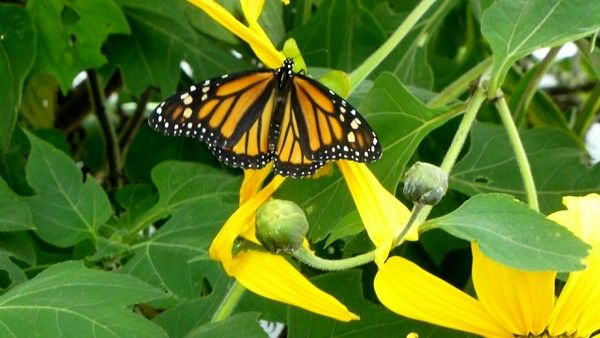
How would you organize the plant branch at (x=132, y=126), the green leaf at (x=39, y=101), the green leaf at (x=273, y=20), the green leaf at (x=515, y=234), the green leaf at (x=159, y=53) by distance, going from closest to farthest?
the green leaf at (x=515, y=234), the green leaf at (x=273, y=20), the green leaf at (x=159, y=53), the green leaf at (x=39, y=101), the plant branch at (x=132, y=126)

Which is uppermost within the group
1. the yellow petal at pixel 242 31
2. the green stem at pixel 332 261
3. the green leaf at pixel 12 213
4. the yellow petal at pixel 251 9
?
the yellow petal at pixel 251 9

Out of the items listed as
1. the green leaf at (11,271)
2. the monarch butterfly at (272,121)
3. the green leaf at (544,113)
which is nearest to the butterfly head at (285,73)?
the monarch butterfly at (272,121)

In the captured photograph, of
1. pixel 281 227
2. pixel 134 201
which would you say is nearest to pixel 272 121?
pixel 281 227

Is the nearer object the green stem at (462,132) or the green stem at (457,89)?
the green stem at (462,132)

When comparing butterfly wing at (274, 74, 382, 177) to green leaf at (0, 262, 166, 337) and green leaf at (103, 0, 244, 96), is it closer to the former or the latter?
green leaf at (0, 262, 166, 337)

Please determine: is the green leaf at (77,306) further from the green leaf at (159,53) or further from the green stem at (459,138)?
the green leaf at (159,53)

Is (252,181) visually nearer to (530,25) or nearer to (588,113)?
(530,25)

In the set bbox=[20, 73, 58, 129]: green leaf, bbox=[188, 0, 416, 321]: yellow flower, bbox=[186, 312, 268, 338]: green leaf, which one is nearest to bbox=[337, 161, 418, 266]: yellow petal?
bbox=[188, 0, 416, 321]: yellow flower
